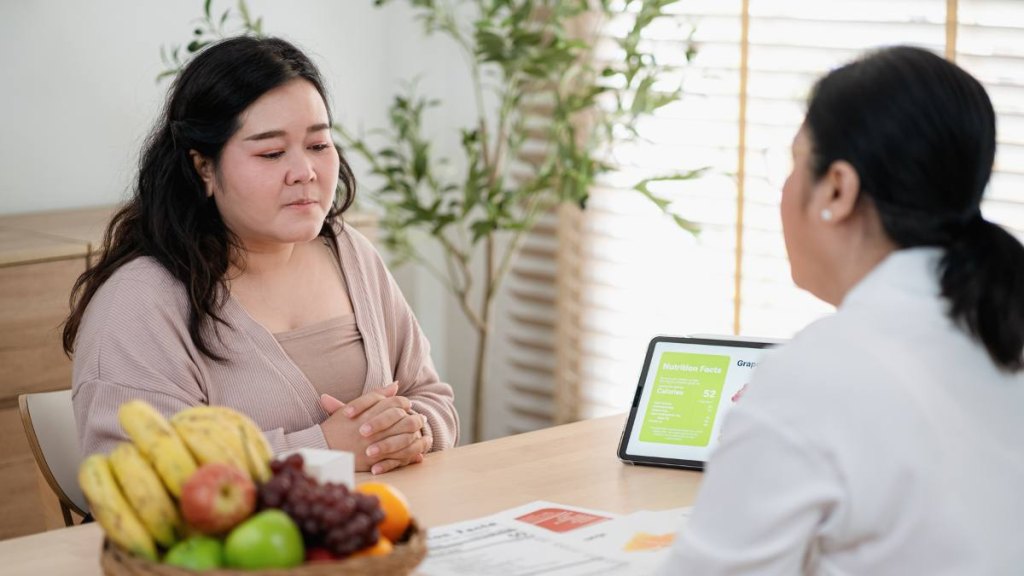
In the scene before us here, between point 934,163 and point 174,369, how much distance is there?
4.96ft

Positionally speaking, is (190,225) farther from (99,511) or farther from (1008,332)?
(1008,332)

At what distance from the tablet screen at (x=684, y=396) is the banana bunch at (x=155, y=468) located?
1.00m

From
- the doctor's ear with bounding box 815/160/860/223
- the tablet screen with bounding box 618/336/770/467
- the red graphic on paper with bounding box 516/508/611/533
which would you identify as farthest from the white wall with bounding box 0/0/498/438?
the doctor's ear with bounding box 815/160/860/223

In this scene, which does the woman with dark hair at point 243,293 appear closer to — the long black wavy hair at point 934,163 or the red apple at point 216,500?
the red apple at point 216,500

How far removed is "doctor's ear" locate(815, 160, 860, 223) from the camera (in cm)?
147

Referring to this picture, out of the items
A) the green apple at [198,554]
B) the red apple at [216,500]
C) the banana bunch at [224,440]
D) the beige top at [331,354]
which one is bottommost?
the beige top at [331,354]

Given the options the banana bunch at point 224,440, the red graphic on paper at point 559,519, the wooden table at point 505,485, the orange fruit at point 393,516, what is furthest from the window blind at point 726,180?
the banana bunch at point 224,440

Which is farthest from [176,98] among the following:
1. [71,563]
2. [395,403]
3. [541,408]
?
[541,408]

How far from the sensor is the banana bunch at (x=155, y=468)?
1.52 m

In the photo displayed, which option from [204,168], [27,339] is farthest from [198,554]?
[27,339]

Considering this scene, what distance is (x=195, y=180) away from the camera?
8.73ft

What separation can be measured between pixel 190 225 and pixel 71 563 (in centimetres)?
86

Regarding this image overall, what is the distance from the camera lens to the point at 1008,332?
1.47 metres

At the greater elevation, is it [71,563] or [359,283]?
[359,283]
